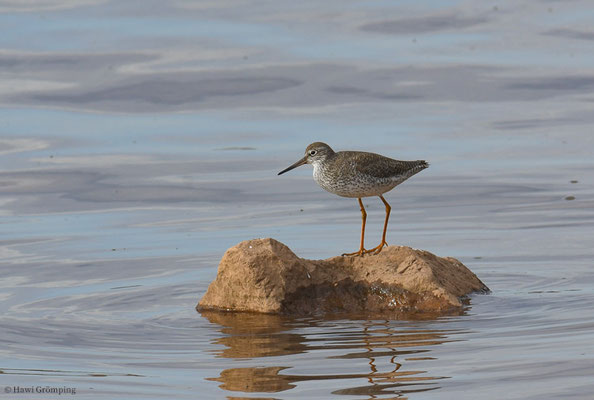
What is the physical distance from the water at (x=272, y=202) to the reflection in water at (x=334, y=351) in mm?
25

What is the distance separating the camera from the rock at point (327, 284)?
9.60 meters

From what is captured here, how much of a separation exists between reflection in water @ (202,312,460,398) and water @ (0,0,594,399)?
25 mm

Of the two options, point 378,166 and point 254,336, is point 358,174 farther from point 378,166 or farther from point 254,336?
point 254,336

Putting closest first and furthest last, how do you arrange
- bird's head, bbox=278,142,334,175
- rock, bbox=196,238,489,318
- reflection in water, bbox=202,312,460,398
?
reflection in water, bbox=202,312,460,398 < rock, bbox=196,238,489,318 < bird's head, bbox=278,142,334,175

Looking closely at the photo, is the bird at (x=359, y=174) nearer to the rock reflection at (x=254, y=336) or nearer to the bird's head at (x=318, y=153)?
the bird's head at (x=318, y=153)

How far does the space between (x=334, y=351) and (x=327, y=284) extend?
5.10 feet

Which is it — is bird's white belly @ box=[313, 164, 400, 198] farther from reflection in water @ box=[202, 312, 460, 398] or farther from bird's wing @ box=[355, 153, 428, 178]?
reflection in water @ box=[202, 312, 460, 398]

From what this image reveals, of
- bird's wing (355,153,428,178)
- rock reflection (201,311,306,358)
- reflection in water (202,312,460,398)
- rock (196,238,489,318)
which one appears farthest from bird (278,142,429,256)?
reflection in water (202,312,460,398)

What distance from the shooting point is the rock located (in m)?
9.60

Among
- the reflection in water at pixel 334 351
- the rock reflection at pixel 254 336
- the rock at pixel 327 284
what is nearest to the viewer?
the reflection in water at pixel 334 351

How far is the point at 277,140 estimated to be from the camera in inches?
678

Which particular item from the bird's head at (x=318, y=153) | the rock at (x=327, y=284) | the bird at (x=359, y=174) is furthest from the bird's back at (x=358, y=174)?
the rock at (x=327, y=284)

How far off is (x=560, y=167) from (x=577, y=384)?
8.69 meters

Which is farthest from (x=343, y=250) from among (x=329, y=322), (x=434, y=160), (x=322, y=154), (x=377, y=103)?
(x=377, y=103)
